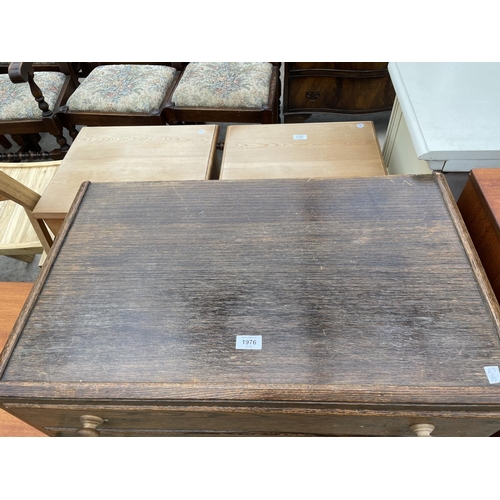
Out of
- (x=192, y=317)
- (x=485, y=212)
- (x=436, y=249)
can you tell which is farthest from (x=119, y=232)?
(x=485, y=212)

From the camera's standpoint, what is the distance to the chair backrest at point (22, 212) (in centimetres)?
113

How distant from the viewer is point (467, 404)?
0.53 m

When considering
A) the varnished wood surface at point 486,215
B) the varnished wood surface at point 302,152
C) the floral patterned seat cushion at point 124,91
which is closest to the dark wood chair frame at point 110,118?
the floral patterned seat cushion at point 124,91

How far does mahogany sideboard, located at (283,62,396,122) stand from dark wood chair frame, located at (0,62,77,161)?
3.84 feet

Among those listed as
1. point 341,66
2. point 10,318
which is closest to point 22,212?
point 10,318

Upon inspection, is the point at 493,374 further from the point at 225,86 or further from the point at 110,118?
the point at 110,118

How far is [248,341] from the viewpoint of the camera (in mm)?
589

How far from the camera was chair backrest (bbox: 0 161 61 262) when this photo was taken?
1.13 metres

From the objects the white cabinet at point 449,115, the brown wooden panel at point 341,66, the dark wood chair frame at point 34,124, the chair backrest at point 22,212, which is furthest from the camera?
the brown wooden panel at point 341,66

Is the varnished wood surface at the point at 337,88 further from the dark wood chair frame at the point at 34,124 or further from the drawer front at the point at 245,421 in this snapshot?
the drawer front at the point at 245,421

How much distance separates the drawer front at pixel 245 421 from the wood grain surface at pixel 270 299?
41 millimetres

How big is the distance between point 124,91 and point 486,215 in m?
1.66

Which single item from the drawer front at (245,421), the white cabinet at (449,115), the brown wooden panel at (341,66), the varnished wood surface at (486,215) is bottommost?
the drawer front at (245,421)

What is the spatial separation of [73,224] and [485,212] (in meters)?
0.83
